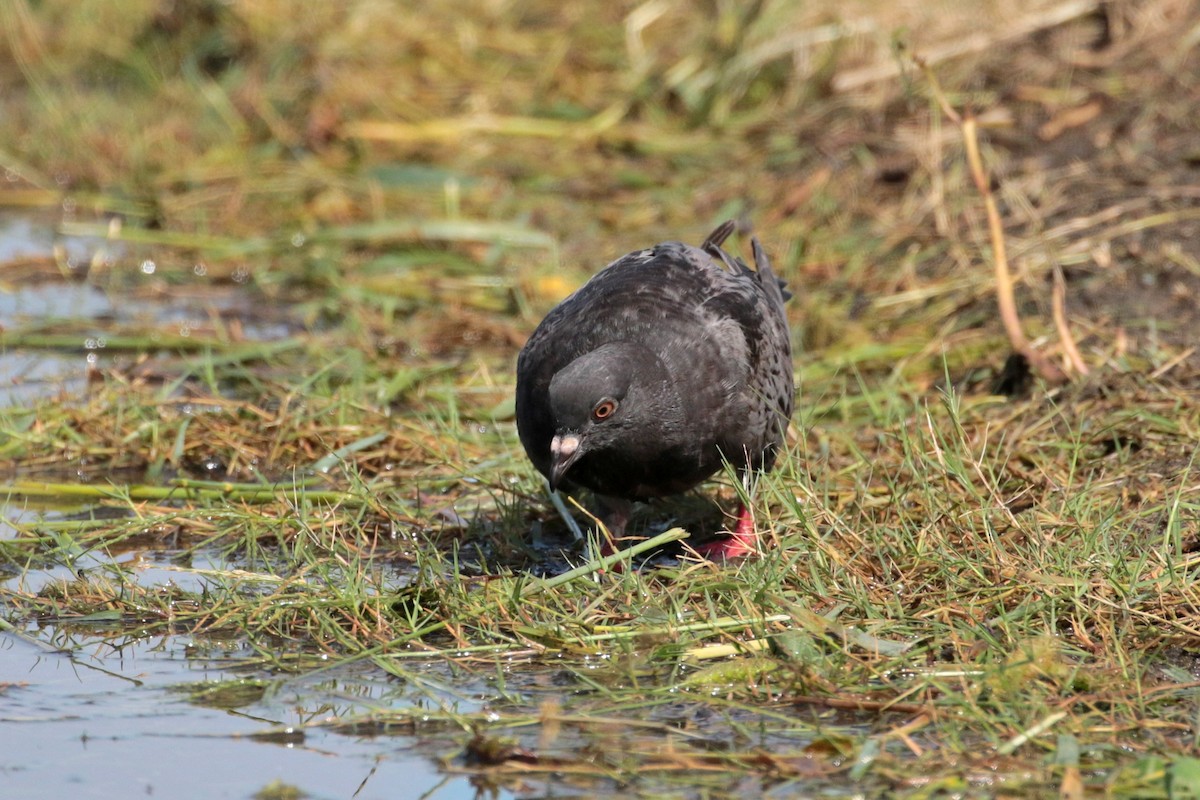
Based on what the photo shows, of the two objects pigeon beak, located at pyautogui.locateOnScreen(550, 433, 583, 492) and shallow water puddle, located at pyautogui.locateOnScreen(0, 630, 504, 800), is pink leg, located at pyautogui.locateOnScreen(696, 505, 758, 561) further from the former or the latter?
shallow water puddle, located at pyautogui.locateOnScreen(0, 630, 504, 800)

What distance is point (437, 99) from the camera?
1027 centimetres

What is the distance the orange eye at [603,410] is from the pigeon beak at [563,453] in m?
0.08

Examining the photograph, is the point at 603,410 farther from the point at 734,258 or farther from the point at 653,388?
the point at 734,258

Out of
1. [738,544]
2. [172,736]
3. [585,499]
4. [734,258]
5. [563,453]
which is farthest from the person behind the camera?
[734,258]

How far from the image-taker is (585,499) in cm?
554

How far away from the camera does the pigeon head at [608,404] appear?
15.0 ft

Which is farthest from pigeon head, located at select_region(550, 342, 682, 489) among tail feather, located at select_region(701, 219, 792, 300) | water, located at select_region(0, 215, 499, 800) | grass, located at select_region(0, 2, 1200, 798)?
tail feather, located at select_region(701, 219, 792, 300)

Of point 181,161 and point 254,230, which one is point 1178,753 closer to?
point 254,230

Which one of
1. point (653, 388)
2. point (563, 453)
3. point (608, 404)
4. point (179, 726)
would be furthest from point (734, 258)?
point (179, 726)

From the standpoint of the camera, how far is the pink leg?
4720mm

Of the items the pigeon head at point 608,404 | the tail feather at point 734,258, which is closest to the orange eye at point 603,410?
the pigeon head at point 608,404

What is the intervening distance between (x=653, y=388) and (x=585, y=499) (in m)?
0.89

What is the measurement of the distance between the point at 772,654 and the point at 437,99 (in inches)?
270

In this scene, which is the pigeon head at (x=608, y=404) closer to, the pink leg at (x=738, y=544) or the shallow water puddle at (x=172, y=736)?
the pink leg at (x=738, y=544)
